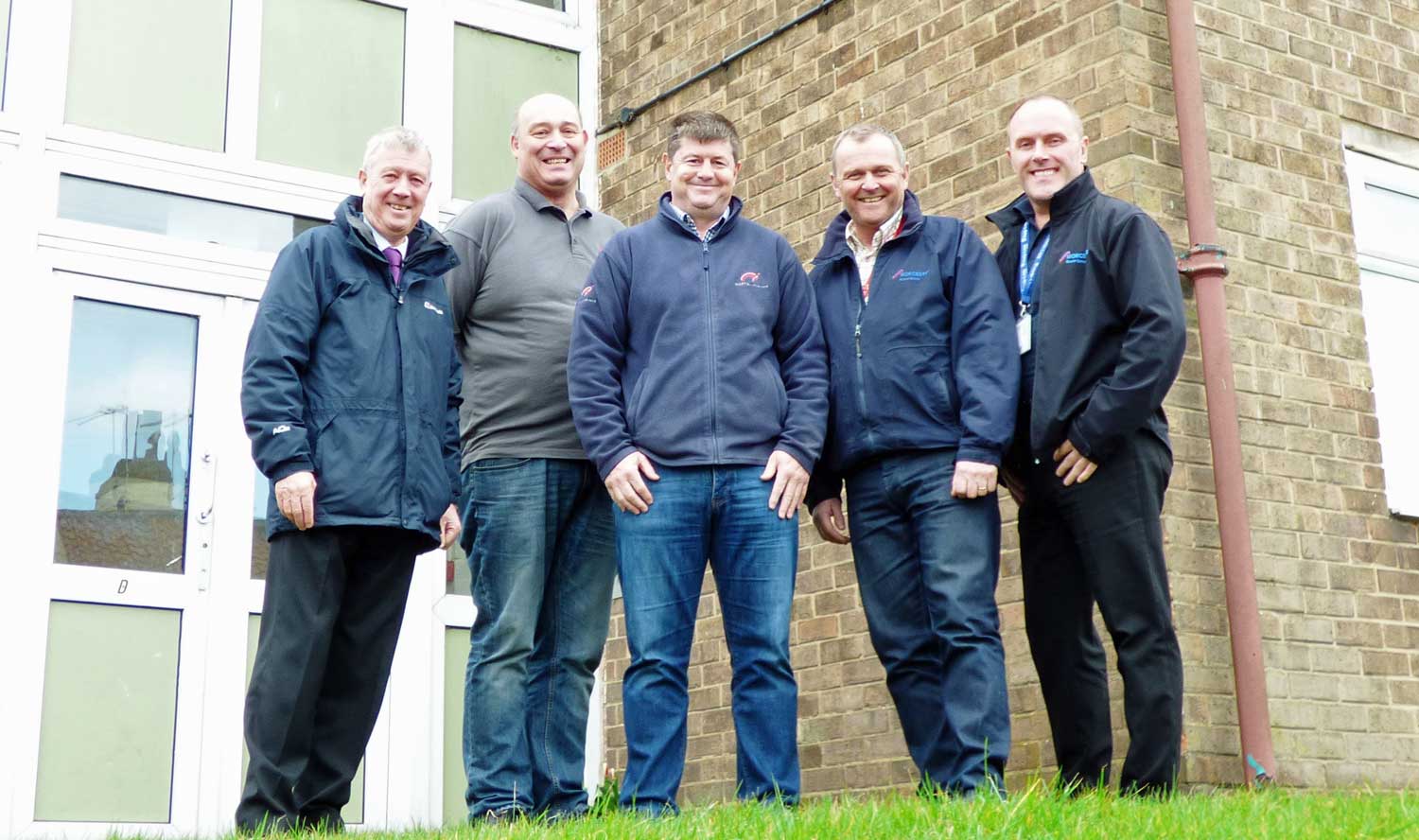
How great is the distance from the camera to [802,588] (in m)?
6.82

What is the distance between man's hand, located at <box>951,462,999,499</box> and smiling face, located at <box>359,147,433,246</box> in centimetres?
172

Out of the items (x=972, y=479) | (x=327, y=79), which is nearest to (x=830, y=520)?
(x=972, y=479)

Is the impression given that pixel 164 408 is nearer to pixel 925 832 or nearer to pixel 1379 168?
pixel 925 832

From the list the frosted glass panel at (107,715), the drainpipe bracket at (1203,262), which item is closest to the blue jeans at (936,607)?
the drainpipe bracket at (1203,262)

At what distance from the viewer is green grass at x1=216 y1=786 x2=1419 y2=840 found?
3.32 m

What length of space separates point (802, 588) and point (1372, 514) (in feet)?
7.52

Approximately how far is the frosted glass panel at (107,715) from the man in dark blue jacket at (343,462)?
260 cm

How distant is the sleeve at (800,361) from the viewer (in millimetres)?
4270

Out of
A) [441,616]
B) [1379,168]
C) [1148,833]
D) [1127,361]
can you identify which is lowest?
[1148,833]

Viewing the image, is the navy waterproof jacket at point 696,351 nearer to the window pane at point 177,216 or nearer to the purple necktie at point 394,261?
the purple necktie at point 394,261

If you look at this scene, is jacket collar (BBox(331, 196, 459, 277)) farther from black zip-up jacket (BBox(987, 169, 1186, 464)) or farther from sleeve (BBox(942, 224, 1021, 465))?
black zip-up jacket (BBox(987, 169, 1186, 464))

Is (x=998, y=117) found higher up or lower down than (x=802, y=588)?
higher up

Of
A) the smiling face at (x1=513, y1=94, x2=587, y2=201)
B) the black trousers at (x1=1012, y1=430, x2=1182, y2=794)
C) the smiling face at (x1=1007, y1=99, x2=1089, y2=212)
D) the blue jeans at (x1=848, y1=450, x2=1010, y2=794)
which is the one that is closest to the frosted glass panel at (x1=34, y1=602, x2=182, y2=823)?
the smiling face at (x1=513, y1=94, x2=587, y2=201)

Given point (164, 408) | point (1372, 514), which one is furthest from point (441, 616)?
point (1372, 514)
